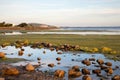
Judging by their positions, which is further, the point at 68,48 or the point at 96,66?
the point at 68,48

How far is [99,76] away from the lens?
2069 centimetres

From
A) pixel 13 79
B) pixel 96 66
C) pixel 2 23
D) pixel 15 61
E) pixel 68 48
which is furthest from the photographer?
pixel 2 23

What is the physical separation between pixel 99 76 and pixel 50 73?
398 centimetres

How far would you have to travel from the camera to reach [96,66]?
81.5 feet

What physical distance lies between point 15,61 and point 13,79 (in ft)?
29.9

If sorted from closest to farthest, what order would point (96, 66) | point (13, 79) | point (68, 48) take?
point (13, 79) → point (96, 66) → point (68, 48)

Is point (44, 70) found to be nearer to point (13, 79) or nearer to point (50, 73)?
point (50, 73)

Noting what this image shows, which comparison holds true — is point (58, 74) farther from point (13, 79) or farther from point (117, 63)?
point (117, 63)

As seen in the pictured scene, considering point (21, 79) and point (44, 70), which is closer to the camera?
point (21, 79)

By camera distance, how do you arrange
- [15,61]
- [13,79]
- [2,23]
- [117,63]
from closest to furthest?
1. [13,79]
2. [117,63]
3. [15,61]
4. [2,23]

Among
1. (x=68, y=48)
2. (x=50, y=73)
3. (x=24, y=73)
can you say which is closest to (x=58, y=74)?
(x=50, y=73)

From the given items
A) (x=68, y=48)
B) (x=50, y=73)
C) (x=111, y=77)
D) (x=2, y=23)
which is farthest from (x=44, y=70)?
(x=2, y=23)

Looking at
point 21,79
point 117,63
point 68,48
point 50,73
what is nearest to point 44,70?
point 50,73

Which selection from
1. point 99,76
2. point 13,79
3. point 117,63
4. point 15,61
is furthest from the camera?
point 15,61
